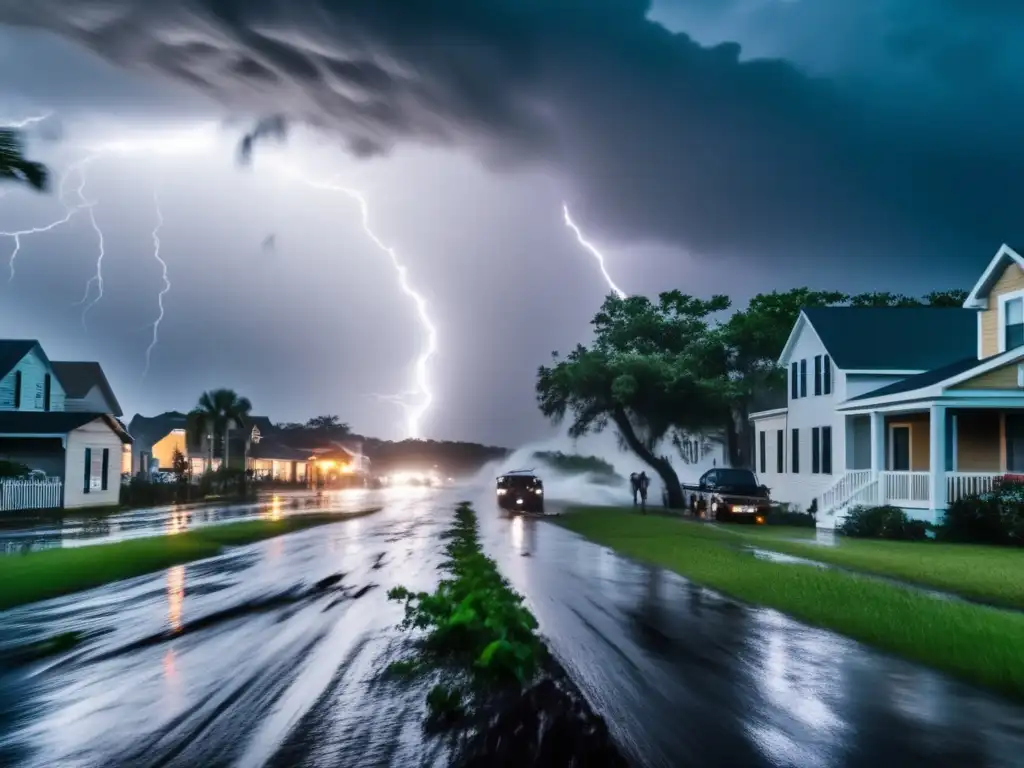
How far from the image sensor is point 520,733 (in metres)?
7.43

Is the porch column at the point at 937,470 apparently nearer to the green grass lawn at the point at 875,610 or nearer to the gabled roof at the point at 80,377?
the green grass lawn at the point at 875,610

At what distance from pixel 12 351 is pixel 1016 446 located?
43712 mm

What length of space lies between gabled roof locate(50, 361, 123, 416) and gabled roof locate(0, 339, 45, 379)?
15099mm

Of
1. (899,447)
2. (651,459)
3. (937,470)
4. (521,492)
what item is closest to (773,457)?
(651,459)

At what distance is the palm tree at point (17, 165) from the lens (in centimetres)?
1892

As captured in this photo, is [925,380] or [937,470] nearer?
[937,470]

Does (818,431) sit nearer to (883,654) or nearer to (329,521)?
(329,521)

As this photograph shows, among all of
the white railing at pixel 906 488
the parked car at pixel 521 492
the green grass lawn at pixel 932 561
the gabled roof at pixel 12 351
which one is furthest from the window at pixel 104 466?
the white railing at pixel 906 488

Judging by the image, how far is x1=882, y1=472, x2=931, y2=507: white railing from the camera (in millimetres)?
29469

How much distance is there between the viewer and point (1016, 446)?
31.1 m

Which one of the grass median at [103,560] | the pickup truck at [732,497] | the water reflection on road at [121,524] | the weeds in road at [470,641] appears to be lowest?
the water reflection on road at [121,524]

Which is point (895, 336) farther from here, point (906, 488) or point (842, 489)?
point (906, 488)

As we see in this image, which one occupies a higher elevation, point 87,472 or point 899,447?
point 899,447

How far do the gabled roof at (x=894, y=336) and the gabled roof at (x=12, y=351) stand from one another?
3582 cm
